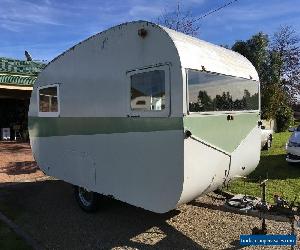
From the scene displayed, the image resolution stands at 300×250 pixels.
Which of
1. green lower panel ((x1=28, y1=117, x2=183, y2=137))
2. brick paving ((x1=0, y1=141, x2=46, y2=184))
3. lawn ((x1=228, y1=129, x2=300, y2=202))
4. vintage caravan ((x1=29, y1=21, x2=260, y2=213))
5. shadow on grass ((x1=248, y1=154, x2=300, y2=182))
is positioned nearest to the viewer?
vintage caravan ((x1=29, y1=21, x2=260, y2=213))

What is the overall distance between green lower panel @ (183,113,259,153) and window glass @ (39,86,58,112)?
3586mm

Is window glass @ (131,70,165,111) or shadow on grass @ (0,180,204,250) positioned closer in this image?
window glass @ (131,70,165,111)

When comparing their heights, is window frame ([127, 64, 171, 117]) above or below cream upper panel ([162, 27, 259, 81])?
below

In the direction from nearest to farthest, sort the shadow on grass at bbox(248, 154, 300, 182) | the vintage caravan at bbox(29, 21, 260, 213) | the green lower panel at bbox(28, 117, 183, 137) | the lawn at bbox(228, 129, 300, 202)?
the vintage caravan at bbox(29, 21, 260, 213) < the green lower panel at bbox(28, 117, 183, 137) < the lawn at bbox(228, 129, 300, 202) < the shadow on grass at bbox(248, 154, 300, 182)

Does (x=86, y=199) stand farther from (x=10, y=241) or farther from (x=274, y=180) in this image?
(x=274, y=180)

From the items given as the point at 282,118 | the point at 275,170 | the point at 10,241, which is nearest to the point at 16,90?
the point at 275,170

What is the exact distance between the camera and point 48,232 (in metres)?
6.54

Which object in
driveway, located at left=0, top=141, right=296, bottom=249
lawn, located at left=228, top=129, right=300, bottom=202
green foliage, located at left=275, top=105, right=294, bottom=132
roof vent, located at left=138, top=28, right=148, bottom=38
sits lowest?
driveway, located at left=0, top=141, right=296, bottom=249

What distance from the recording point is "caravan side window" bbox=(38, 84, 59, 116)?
7.73 m

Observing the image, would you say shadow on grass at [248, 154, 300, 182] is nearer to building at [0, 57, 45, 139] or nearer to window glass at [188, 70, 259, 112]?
window glass at [188, 70, 259, 112]

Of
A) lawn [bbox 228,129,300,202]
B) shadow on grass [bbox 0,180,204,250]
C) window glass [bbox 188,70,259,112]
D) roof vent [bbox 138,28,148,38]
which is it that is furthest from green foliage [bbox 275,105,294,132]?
roof vent [bbox 138,28,148,38]

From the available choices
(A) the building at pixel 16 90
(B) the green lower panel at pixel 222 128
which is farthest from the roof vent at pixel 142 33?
(A) the building at pixel 16 90

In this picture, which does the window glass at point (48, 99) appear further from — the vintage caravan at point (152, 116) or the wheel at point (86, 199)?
the wheel at point (86, 199)

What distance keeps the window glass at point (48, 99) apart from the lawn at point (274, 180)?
4193 millimetres
